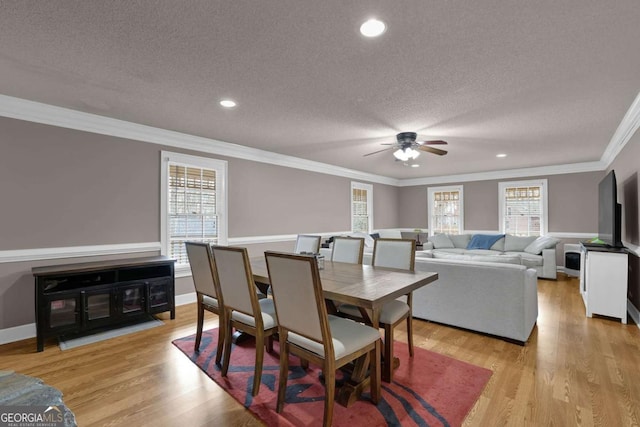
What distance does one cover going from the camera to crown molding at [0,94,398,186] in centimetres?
321

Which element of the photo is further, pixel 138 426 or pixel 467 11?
pixel 138 426

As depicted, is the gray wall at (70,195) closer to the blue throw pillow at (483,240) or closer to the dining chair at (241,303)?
the dining chair at (241,303)

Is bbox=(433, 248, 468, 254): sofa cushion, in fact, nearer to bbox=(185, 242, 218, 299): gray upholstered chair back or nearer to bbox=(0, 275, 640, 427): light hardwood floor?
bbox=(0, 275, 640, 427): light hardwood floor

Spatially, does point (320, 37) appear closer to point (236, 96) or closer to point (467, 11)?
point (467, 11)

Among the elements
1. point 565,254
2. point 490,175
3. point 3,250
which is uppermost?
point 490,175

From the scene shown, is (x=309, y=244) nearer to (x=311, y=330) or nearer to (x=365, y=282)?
(x=365, y=282)

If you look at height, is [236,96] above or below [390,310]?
above

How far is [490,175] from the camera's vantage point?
8031 mm

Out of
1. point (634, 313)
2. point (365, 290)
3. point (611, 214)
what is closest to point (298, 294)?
point (365, 290)

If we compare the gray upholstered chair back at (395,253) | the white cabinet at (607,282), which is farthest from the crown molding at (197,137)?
the gray upholstered chair back at (395,253)

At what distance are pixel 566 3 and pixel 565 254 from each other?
655cm

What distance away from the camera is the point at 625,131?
13.2ft

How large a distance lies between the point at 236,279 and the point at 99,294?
2.06 metres

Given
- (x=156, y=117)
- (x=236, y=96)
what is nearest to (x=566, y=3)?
(x=236, y=96)
